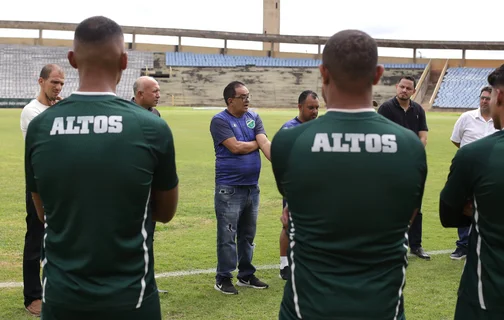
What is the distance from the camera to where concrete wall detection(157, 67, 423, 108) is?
6259 cm

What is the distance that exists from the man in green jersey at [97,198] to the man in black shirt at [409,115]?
17.9ft

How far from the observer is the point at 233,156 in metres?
6.48

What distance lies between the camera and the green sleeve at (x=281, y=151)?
2531mm

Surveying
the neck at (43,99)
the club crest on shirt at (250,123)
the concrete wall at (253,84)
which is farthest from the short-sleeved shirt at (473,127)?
the concrete wall at (253,84)

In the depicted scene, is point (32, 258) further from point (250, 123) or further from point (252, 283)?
point (250, 123)

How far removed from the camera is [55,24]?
218ft

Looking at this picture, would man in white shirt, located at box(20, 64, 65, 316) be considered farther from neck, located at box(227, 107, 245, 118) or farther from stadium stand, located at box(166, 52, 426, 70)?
stadium stand, located at box(166, 52, 426, 70)

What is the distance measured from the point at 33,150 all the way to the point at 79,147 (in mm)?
273

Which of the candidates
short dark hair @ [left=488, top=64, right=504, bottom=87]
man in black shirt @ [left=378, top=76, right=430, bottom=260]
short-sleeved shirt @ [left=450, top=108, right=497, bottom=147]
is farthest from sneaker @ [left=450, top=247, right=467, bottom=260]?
short dark hair @ [left=488, top=64, right=504, bottom=87]

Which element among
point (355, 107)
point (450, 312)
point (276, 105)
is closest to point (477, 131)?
point (450, 312)

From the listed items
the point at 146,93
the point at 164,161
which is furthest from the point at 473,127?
the point at 164,161

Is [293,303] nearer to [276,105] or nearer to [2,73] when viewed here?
[276,105]

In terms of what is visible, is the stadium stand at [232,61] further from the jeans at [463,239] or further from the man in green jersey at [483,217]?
the man in green jersey at [483,217]

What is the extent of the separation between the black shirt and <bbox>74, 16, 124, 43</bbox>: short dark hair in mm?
5407
